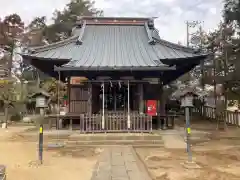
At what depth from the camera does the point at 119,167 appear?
268 inches

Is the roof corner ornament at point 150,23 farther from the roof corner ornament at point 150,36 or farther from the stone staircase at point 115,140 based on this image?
the stone staircase at point 115,140

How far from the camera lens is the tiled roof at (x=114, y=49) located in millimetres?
12242

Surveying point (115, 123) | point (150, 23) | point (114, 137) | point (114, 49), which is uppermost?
point (150, 23)

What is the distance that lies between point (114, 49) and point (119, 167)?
28.9 feet

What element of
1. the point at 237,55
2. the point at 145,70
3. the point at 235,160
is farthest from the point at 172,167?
the point at 237,55

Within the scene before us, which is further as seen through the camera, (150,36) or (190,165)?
(150,36)

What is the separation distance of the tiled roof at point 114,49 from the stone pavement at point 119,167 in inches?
176

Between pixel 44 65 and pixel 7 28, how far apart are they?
25.7 meters

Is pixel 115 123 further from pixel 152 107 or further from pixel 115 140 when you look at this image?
pixel 152 107

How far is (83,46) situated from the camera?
14633mm

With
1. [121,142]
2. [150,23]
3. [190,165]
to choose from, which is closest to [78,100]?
[121,142]

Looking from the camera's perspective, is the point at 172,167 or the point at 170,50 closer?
→ the point at 172,167

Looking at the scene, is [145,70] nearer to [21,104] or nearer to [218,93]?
[218,93]

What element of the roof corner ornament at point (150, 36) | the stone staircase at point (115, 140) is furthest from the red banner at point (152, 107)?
the roof corner ornament at point (150, 36)
